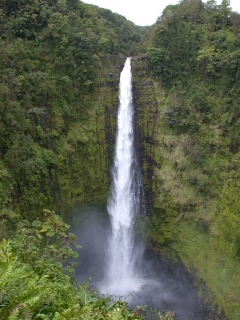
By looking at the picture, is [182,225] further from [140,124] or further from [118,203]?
[140,124]

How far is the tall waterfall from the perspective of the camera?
61.5 ft

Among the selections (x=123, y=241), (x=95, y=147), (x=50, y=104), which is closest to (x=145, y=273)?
(x=123, y=241)

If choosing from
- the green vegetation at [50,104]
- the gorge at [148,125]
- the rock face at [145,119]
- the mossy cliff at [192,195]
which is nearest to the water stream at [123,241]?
the gorge at [148,125]

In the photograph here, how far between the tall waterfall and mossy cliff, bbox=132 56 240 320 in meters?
→ 0.76

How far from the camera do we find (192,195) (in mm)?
17984

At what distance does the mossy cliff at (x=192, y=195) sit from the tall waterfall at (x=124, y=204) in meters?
0.76

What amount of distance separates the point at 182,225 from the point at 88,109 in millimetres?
10401

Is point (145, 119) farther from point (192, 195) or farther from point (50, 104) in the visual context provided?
point (50, 104)

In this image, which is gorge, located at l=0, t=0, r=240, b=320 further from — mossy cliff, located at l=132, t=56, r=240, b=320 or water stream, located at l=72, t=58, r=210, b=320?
water stream, located at l=72, t=58, r=210, b=320

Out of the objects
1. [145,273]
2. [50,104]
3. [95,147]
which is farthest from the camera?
[95,147]

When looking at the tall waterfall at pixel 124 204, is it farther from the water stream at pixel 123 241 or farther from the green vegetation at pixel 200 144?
the green vegetation at pixel 200 144

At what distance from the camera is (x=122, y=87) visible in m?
21.7

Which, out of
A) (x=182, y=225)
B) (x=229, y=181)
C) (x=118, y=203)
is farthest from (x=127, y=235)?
(x=229, y=181)

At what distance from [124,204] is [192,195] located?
185 inches
